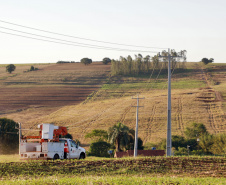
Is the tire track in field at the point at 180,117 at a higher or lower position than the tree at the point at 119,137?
higher

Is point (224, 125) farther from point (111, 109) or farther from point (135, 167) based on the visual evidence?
point (135, 167)

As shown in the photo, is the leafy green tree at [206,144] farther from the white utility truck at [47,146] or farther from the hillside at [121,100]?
the white utility truck at [47,146]

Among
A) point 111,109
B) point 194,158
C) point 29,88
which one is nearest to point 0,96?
point 29,88

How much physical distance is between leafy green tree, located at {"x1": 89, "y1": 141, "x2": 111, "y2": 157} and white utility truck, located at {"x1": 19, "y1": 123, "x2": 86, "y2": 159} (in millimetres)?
30266

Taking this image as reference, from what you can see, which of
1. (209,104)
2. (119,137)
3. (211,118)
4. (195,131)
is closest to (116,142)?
(119,137)

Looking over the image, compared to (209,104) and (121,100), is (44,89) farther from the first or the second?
(209,104)

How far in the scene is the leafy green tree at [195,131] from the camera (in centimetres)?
7894

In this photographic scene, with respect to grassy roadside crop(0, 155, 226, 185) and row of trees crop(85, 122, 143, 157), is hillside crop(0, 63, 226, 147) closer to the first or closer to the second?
row of trees crop(85, 122, 143, 157)

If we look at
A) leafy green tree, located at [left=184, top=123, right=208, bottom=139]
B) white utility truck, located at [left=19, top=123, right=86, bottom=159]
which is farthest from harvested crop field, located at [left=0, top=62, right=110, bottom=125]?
white utility truck, located at [left=19, top=123, right=86, bottom=159]

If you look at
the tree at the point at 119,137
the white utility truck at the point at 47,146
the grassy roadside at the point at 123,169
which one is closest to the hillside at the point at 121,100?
the tree at the point at 119,137

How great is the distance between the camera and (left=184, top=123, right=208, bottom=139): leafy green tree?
78.9 metres

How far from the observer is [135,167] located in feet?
80.6

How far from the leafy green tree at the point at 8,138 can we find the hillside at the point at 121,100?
47.9 feet

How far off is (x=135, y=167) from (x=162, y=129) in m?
62.9
